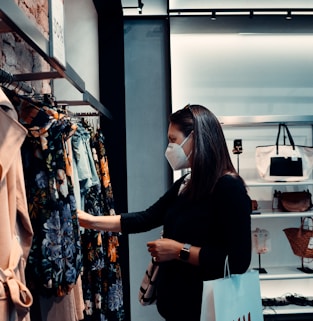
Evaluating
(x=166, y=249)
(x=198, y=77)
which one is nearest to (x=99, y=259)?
(x=166, y=249)

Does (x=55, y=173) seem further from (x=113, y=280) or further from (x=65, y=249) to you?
(x=113, y=280)

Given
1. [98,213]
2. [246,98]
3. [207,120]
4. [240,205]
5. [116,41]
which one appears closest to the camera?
[240,205]

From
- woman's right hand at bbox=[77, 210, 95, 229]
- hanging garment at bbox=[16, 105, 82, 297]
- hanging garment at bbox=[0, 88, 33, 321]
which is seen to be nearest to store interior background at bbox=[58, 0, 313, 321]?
woman's right hand at bbox=[77, 210, 95, 229]

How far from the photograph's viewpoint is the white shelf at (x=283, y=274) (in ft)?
11.4

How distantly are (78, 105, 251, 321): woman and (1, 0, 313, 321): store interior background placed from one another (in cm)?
205

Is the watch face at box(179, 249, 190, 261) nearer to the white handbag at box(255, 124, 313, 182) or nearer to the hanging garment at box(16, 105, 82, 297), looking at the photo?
→ the hanging garment at box(16, 105, 82, 297)

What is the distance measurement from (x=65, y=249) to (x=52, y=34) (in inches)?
25.5

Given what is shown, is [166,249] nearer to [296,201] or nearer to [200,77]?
[296,201]

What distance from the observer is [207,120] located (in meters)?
1.75

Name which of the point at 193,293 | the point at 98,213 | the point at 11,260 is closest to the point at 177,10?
the point at 98,213

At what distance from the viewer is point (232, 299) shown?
5.28ft

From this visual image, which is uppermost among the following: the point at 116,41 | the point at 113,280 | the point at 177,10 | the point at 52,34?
the point at 177,10

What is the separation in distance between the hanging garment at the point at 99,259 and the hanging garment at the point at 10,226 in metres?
1.09

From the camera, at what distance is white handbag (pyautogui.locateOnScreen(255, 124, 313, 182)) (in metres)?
3.49
